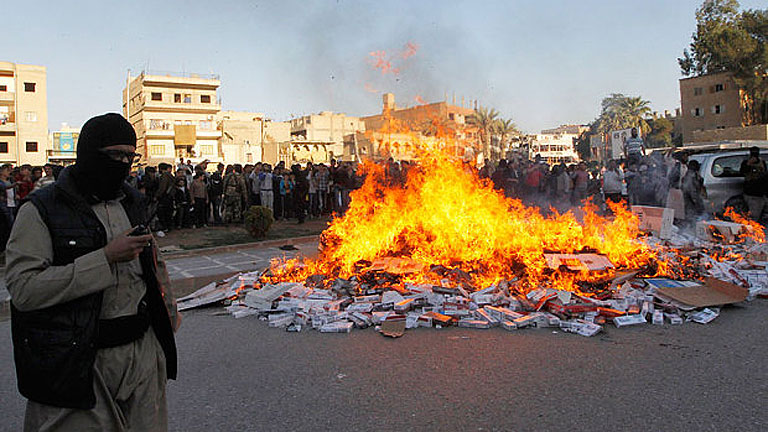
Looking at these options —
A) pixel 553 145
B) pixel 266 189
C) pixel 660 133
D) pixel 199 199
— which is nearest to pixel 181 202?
pixel 199 199

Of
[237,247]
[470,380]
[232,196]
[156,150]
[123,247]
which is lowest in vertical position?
[470,380]

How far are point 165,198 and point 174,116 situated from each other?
4680 cm

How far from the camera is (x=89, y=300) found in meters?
2.01

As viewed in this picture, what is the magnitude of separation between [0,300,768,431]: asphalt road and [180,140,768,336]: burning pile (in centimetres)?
37

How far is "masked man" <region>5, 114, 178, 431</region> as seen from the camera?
194cm

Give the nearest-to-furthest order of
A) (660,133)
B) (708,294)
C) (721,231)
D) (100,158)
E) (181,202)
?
(100,158)
(708,294)
(721,231)
(181,202)
(660,133)

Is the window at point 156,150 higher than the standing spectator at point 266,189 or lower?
higher

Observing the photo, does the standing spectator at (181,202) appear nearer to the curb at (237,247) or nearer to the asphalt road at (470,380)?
the curb at (237,247)

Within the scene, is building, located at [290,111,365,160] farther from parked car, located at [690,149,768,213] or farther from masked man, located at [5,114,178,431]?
Answer: masked man, located at [5,114,178,431]

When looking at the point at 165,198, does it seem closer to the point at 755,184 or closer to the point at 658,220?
the point at 658,220

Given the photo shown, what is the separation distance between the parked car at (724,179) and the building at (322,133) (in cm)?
5333

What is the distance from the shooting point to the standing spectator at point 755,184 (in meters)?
10.8

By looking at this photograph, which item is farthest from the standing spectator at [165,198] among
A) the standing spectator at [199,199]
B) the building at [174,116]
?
the building at [174,116]

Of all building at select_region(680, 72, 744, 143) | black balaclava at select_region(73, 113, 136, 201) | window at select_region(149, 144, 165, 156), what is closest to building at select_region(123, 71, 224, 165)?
window at select_region(149, 144, 165, 156)
